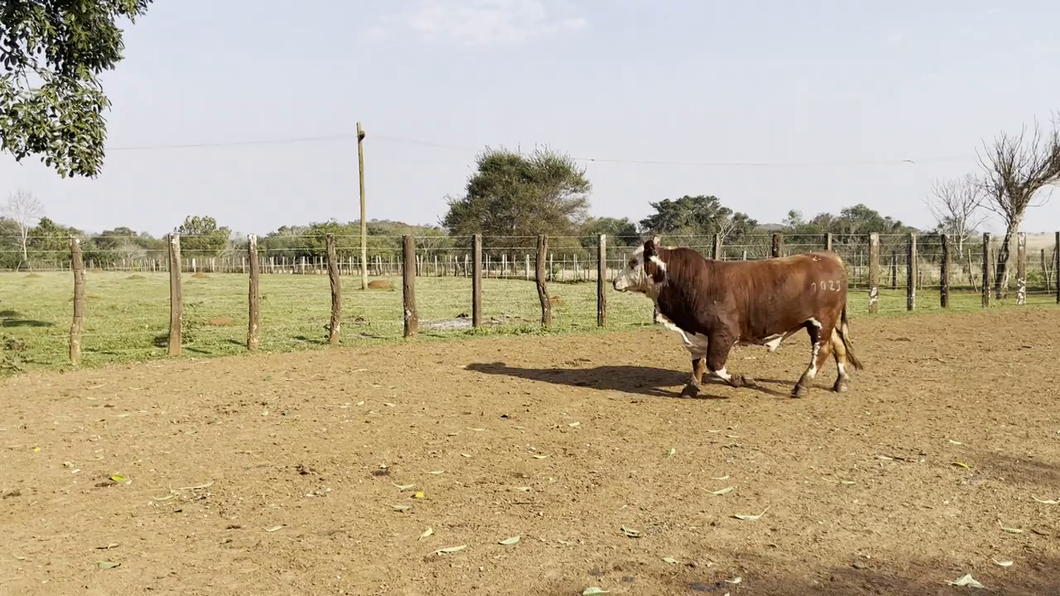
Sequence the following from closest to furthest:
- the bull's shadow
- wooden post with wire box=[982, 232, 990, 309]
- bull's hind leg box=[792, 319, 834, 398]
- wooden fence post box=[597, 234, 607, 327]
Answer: bull's hind leg box=[792, 319, 834, 398] < the bull's shadow < wooden fence post box=[597, 234, 607, 327] < wooden post with wire box=[982, 232, 990, 309]

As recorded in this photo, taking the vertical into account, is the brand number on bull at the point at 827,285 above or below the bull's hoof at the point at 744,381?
above

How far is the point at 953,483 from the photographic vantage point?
204 inches

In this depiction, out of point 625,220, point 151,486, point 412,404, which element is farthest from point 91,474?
point 625,220

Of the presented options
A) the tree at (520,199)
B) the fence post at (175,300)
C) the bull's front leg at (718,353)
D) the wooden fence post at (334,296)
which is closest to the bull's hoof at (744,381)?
the bull's front leg at (718,353)

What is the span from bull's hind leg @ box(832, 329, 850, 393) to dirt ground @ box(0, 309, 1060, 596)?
13 centimetres

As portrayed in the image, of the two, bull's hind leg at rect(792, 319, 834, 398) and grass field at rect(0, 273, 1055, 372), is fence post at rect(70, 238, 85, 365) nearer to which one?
grass field at rect(0, 273, 1055, 372)

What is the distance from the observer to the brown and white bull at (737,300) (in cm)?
804

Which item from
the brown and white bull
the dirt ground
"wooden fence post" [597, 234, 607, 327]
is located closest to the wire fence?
"wooden fence post" [597, 234, 607, 327]

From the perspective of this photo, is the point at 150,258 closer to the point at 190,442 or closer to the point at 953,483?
the point at 190,442

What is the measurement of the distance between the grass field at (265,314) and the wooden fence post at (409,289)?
532mm

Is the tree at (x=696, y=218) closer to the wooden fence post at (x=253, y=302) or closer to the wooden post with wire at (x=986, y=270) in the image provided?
the wooden post with wire at (x=986, y=270)

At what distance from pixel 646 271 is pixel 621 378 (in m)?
1.51

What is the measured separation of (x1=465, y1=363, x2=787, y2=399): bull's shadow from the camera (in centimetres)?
844

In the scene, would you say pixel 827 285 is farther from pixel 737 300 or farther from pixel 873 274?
pixel 873 274
